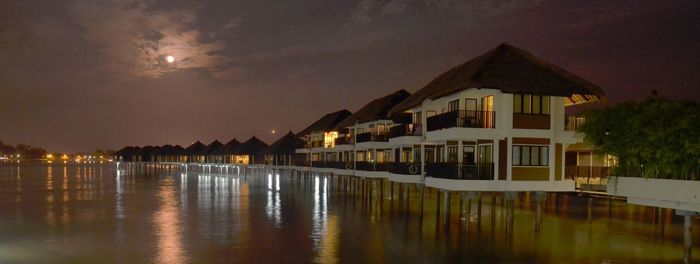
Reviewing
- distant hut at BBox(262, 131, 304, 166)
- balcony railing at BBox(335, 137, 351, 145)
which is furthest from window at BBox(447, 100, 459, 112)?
distant hut at BBox(262, 131, 304, 166)

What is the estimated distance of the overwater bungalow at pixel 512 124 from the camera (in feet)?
77.2

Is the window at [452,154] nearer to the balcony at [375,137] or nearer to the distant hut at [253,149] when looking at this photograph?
the balcony at [375,137]

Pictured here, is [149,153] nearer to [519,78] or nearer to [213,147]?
[213,147]

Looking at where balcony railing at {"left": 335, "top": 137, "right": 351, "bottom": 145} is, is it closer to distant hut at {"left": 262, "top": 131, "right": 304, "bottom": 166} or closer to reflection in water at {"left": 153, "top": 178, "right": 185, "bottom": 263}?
reflection in water at {"left": 153, "top": 178, "right": 185, "bottom": 263}

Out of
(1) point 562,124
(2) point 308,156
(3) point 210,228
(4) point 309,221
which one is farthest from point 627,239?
(2) point 308,156

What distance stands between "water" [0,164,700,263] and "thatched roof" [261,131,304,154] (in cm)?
2948

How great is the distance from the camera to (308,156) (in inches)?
2520

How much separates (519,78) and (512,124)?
1.99m

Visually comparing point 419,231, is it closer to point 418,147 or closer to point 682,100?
point 418,147

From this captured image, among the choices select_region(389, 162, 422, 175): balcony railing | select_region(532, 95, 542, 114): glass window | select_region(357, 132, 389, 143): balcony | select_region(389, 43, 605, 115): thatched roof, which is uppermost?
select_region(389, 43, 605, 115): thatched roof

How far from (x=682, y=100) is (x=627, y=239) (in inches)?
A: 338

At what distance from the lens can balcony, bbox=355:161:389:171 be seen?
3767 cm

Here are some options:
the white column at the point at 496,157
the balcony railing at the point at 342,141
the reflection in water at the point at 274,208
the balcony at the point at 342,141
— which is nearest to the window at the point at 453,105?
the white column at the point at 496,157

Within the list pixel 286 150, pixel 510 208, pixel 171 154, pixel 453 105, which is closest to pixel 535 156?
pixel 510 208
